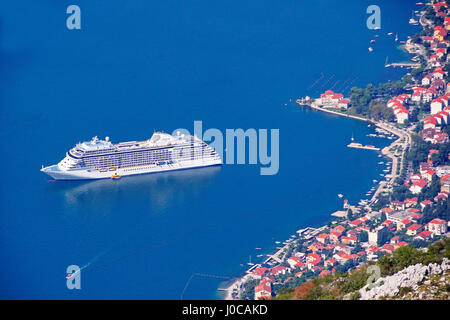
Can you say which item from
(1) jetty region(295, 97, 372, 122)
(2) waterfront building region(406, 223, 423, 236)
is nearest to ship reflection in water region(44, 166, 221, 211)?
(2) waterfront building region(406, 223, 423, 236)

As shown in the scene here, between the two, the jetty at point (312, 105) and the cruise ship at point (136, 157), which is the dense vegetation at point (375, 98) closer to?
the jetty at point (312, 105)

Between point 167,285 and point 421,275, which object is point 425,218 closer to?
point 167,285

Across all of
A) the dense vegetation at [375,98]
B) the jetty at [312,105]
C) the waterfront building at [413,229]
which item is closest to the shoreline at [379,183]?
the jetty at [312,105]

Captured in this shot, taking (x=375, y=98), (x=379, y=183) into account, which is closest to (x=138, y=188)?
(x=379, y=183)

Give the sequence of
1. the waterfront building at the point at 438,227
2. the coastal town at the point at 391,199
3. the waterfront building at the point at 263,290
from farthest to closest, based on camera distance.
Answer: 1. the waterfront building at the point at 438,227
2. the coastal town at the point at 391,199
3. the waterfront building at the point at 263,290

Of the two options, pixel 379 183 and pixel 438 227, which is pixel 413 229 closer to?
pixel 438 227
